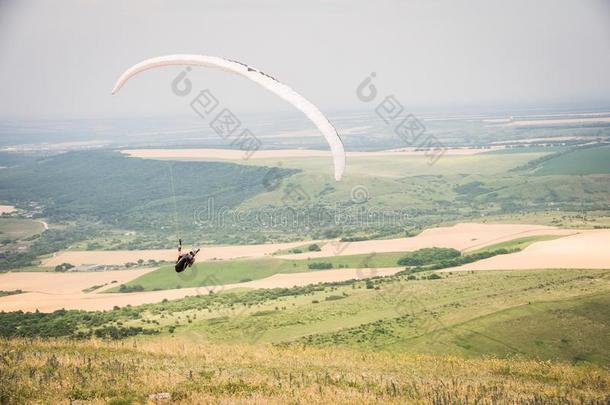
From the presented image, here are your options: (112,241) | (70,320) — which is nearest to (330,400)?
(70,320)

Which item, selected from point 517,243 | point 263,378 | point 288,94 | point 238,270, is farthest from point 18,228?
point 263,378

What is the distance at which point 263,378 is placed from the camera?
1859cm

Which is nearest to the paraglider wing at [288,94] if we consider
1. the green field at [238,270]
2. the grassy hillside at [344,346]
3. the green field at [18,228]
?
the grassy hillside at [344,346]

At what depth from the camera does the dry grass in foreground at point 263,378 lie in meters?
15.6

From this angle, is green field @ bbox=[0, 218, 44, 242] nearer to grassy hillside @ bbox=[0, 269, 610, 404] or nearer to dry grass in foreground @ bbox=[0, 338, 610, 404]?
grassy hillside @ bbox=[0, 269, 610, 404]

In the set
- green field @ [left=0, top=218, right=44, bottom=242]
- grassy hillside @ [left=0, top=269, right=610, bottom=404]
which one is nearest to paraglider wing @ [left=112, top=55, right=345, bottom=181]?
grassy hillside @ [left=0, top=269, right=610, bottom=404]

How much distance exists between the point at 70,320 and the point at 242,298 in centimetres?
1875

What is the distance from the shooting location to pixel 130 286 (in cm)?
8225

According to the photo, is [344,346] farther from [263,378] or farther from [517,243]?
[517,243]

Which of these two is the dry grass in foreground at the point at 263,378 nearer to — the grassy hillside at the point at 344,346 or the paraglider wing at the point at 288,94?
the grassy hillside at the point at 344,346

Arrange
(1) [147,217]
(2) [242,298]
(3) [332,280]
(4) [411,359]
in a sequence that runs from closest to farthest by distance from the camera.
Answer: (4) [411,359] → (2) [242,298] → (3) [332,280] → (1) [147,217]

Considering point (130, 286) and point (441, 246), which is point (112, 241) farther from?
point (441, 246)

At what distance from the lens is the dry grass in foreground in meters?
15.6

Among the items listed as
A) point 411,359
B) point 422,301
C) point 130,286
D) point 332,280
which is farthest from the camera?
point 130,286
